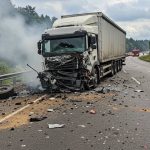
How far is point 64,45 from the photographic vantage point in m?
19.8

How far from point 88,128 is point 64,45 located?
31.0 feet

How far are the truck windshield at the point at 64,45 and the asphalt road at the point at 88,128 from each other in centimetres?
378

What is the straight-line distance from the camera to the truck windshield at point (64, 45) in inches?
772

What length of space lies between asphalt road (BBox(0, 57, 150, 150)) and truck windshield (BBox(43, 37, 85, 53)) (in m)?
3.78

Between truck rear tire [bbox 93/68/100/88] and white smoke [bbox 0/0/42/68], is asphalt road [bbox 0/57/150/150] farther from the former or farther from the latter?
white smoke [bbox 0/0/42/68]

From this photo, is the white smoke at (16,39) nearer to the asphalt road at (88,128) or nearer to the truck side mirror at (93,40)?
the truck side mirror at (93,40)

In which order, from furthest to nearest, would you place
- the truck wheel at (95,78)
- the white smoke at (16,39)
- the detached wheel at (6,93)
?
the white smoke at (16,39), the truck wheel at (95,78), the detached wheel at (6,93)

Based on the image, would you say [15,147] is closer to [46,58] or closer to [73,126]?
[73,126]

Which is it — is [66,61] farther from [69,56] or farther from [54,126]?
[54,126]

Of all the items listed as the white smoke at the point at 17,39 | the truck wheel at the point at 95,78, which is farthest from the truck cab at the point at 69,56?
the white smoke at the point at 17,39

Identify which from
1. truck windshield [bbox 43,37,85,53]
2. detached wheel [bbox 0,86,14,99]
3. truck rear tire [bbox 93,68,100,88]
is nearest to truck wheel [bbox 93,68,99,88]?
truck rear tire [bbox 93,68,100,88]

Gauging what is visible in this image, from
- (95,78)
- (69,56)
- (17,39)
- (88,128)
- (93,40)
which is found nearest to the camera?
(88,128)

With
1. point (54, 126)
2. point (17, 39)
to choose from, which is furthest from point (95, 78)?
point (17, 39)

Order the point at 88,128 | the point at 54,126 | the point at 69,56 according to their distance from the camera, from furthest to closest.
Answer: the point at 69,56, the point at 54,126, the point at 88,128
